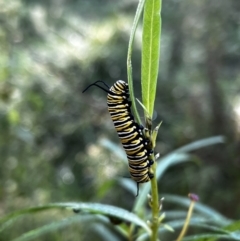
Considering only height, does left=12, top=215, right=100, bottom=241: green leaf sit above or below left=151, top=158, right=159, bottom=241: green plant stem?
below

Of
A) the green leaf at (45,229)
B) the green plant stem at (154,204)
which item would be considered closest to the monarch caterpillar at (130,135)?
the green plant stem at (154,204)

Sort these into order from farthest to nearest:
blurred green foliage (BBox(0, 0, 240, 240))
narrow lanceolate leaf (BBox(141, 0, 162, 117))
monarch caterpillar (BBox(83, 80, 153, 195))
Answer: blurred green foliage (BBox(0, 0, 240, 240)) → monarch caterpillar (BBox(83, 80, 153, 195)) → narrow lanceolate leaf (BBox(141, 0, 162, 117))

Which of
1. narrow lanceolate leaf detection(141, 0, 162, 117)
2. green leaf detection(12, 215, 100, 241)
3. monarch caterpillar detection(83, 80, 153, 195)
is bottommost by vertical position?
green leaf detection(12, 215, 100, 241)

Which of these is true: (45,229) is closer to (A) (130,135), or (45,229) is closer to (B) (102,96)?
(A) (130,135)

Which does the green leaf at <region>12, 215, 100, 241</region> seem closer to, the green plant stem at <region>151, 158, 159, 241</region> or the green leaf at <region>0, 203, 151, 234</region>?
the green leaf at <region>0, 203, 151, 234</region>

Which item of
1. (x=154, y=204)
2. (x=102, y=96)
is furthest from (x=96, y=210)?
(x=102, y=96)

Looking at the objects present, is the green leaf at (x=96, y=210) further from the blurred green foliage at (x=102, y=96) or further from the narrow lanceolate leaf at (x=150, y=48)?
the blurred green foliage at (x=102, y=96)

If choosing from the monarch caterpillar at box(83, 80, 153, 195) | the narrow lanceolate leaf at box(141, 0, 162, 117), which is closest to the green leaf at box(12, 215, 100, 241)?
the monarch caterpillar at box(83, 80, 153, 195)

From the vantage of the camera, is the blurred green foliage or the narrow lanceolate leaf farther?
the blurred green foliage
